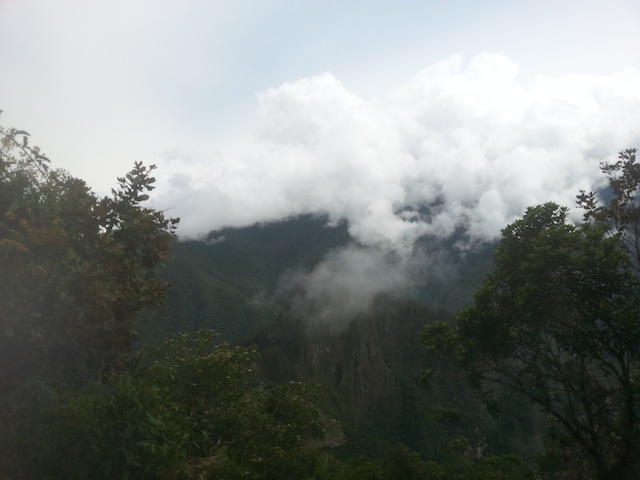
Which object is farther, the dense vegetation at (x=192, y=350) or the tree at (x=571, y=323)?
the tree at (x=571, y=323)

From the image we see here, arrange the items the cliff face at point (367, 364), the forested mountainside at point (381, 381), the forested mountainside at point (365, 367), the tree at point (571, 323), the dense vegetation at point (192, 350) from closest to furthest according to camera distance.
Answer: the dense vegetation at point (192, 350) → the tree at point (571, 323) → the forested mountainside at point (381, 381) → the forested mountainside at point (365, 367) → the cliff face at point (367, 364)

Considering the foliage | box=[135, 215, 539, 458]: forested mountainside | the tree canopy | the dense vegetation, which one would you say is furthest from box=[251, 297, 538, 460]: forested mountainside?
the tree canopy

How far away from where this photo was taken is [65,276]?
1062 centimetres

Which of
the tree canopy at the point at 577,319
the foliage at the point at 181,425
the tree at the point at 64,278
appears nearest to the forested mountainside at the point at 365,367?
the foliage at the point at 181,425

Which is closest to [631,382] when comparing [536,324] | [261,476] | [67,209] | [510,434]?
[536,324]

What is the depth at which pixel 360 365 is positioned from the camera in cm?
15938

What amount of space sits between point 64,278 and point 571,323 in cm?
1264

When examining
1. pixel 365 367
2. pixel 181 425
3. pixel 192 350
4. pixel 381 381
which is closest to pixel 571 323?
pixel 181 425

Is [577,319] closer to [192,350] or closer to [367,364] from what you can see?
[192,350]

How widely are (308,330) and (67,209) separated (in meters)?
162

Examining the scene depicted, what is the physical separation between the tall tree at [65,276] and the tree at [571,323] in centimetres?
942

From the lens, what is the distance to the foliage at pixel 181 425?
32.9 feet

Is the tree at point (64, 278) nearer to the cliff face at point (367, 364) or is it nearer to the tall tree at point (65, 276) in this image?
the tall tree at point (65, 276)

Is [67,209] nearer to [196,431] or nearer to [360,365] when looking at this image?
[196,431]
